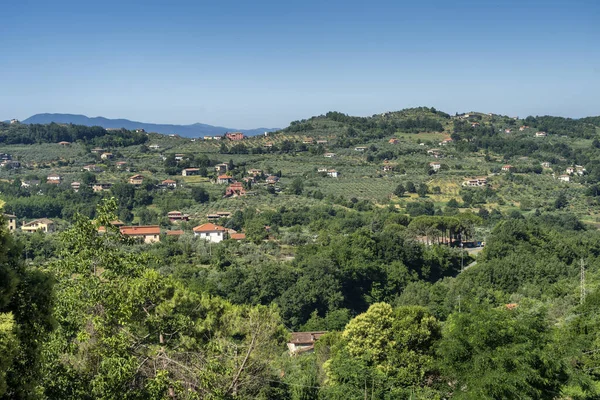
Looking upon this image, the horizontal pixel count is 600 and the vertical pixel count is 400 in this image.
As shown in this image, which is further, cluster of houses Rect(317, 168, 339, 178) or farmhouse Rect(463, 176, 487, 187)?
cluster of houses Rect(317, 168, 339, 178)

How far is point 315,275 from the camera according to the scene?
94.1 ft

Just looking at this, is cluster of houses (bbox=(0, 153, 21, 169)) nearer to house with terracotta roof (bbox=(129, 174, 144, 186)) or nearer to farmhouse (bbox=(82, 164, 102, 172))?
farmhouse (bbox=(82, 164, 102, 172))

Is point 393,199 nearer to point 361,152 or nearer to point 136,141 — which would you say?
point 361,152

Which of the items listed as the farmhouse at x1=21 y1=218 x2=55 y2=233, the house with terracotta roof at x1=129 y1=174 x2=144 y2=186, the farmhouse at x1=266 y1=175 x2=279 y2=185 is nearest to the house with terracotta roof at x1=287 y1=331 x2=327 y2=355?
the farmhouse at x1=21 y1=218 x2=55 y2=233

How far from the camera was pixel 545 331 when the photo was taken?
12250 millimetres

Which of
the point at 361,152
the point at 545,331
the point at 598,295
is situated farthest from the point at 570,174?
the point at 545,331

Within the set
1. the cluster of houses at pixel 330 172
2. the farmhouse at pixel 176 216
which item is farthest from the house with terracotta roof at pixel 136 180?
the cluster of houses at pixel 330 172

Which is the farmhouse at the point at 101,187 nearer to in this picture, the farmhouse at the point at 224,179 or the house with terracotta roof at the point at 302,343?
the farmhouse at the point at 224,179

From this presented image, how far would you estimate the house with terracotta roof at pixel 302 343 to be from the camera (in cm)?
2069

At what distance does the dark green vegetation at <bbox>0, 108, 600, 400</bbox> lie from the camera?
7.11 metres

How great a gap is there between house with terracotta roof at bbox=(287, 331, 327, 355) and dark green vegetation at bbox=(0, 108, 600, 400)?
2.06 m

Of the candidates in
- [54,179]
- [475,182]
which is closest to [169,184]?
[54,179]

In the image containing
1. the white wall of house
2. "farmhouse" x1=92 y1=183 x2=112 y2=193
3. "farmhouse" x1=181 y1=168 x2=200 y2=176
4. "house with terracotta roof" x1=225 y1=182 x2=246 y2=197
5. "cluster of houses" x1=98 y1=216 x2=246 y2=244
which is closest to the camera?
"cluster of houses" x1=98 y1=216 x2=246 y2=244

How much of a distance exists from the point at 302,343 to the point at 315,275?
24.7 feet
